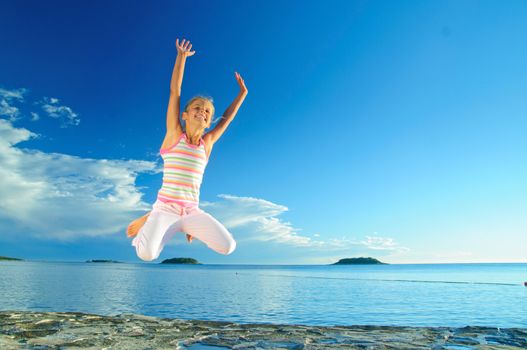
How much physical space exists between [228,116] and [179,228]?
2025 mm

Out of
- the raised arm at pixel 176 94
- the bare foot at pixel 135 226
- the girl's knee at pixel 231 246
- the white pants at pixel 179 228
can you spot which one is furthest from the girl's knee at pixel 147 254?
the raised arm at pixel 176 94

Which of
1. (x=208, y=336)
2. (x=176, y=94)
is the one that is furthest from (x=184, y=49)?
(x=208, y=336)

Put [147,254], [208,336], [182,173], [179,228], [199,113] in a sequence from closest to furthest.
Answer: [147,254] < [179,228] < [182,173] < [199,113] < [208,336]

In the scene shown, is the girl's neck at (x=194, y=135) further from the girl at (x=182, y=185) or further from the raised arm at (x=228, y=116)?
the raised arm at (x=228, y=116)

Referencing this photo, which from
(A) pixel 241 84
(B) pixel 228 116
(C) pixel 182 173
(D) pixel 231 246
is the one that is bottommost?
(D) pixel 231 246

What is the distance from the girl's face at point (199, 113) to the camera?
5918 mm

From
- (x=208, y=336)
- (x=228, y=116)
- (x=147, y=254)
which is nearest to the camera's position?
(x=147, y=254)

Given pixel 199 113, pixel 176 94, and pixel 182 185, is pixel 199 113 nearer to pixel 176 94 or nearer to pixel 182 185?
pixel 176 94

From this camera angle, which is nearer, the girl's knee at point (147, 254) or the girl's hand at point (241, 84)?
the girl's knee at point (147, 254)

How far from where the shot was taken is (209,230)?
18.4 ft

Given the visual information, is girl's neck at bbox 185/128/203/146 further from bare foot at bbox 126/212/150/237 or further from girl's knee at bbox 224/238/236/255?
girl's knee at bbox 224/238/236/255

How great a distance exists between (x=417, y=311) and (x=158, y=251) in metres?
22.1

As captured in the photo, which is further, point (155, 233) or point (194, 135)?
point (194, 135)

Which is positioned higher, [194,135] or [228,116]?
[228,116]
